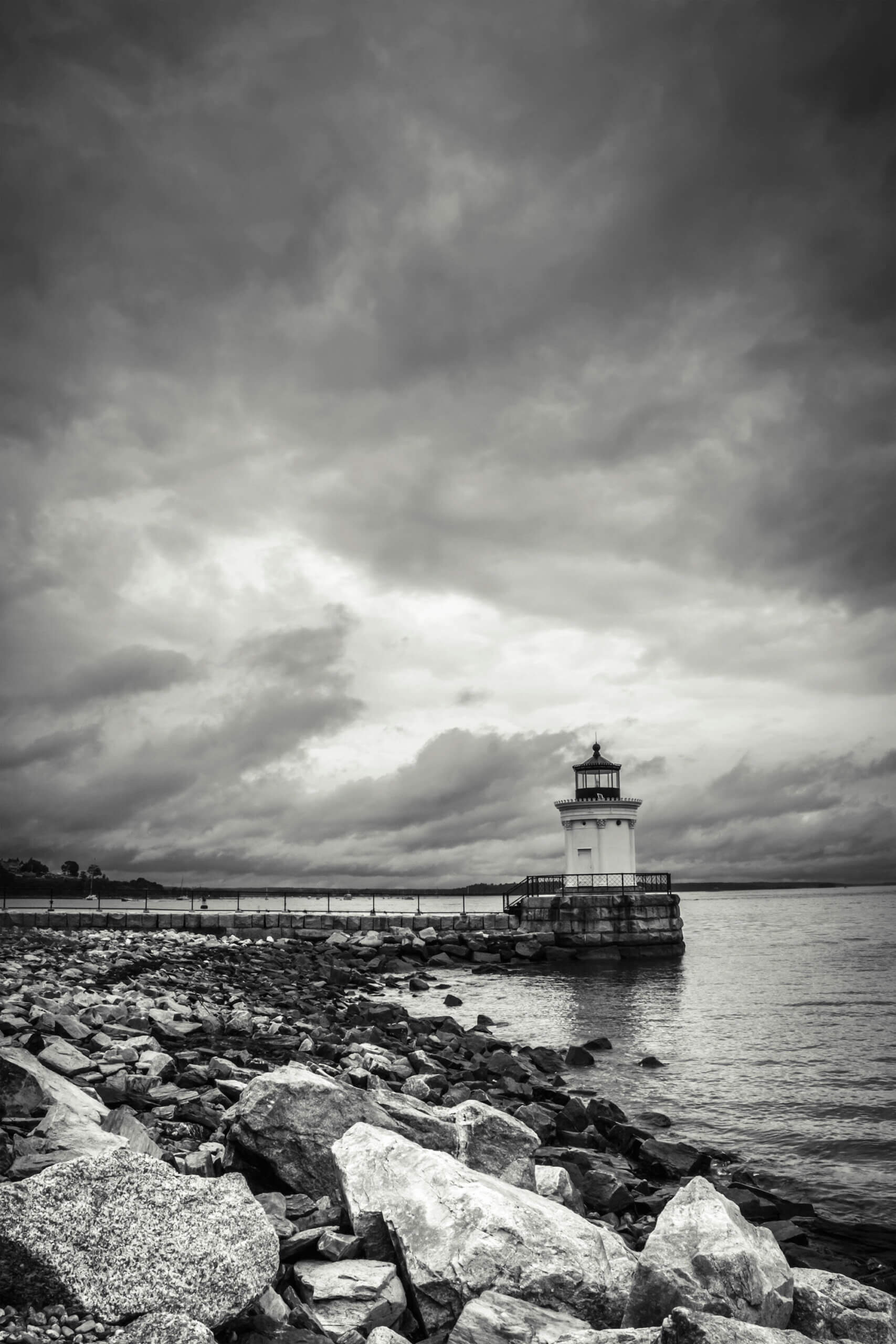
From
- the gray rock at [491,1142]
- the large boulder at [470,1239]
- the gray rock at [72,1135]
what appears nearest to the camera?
the large boulder at [470,1239]

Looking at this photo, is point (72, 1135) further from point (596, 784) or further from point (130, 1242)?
point (596, 784)

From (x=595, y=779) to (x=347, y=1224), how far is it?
Result: 37100mm

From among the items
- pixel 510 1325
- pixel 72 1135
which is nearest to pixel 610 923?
pixel 72 1135

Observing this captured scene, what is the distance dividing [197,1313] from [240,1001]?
14.0m

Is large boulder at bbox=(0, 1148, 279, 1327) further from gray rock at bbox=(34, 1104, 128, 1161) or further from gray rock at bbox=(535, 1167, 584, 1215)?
gray rock at bbox=(535, 1167, 584, 1215)

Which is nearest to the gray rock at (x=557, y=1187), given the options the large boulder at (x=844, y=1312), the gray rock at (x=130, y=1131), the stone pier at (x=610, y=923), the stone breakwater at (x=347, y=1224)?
the stone breakwater at (x=347, y=1224)

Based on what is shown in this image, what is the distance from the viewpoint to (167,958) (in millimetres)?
25891

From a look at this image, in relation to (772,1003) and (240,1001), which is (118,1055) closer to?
(240,1001)

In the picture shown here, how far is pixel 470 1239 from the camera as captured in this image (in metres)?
4.46

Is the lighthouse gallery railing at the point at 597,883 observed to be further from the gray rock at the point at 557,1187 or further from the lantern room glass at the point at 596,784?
the gray rock at the point at 557,1187

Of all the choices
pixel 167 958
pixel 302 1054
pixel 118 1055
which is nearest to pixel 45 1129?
pixel 118 1055

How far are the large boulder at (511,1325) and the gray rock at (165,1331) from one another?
1141mm

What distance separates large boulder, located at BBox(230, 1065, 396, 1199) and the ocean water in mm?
6324

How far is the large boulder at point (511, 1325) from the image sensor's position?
387 cm
